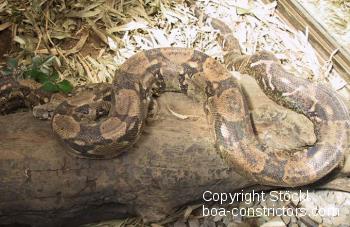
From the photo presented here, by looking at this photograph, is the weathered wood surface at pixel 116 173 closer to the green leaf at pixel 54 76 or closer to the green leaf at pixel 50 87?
the green leaf at pixel 50 87

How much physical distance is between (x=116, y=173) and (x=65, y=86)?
1.27m

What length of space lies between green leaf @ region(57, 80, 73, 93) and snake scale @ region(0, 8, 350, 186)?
0.25 ft

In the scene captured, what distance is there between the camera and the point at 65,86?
13.8 ft

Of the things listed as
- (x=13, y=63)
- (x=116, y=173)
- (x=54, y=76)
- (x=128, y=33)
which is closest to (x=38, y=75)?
(x=54, y=76)

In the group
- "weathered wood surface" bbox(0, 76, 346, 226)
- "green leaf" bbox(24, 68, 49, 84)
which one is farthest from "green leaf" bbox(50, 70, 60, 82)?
"weathered wood surface" bbox(0, 76, 346, 226)

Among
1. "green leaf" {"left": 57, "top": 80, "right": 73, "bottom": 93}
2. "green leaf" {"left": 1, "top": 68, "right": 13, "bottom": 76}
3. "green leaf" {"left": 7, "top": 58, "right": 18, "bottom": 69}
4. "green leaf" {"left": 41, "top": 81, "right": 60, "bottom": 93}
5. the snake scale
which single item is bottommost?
"green leaf" {"left": 1, "top": 68, "right": 13, "bottom": 76}

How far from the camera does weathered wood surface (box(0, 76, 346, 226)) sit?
3373 millimetres

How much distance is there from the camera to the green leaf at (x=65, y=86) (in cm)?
418

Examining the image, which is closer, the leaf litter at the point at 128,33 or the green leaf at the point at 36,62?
the green leaf at the point at 36,62

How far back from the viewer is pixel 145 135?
3.68m

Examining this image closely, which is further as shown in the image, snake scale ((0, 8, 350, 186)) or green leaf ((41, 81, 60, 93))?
green leaf ((41, 81, 60, 93))

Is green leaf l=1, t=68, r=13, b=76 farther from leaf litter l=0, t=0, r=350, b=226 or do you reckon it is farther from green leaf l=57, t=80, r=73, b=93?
green leaf l=57, t=80, r=73, b=93

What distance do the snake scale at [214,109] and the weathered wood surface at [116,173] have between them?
0.12 metres

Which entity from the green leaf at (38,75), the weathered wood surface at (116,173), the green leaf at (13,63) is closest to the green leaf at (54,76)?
the green leaf at (38,75)
